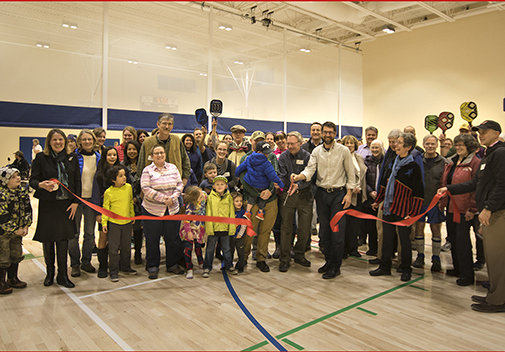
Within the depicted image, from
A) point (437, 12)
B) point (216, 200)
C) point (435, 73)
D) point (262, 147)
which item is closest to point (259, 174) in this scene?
point (262, 147)

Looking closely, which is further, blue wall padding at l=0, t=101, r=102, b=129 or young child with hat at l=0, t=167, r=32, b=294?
blue wall padding at l=0, t=101, r=102, b=129

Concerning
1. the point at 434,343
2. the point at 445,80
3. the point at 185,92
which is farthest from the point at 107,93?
the point at 445,80

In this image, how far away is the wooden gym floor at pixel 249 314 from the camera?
2.88m

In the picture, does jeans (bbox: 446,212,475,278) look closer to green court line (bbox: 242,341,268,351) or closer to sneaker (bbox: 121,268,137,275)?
green court line (bbox: 242,341,268,351)

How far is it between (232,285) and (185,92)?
21.5 feet

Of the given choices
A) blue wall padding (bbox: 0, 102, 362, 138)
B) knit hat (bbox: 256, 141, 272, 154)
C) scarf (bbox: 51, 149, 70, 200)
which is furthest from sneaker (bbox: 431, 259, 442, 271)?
blue wall padding (bbox: 0, 102, 362, 138)

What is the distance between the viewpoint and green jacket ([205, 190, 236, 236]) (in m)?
4.39

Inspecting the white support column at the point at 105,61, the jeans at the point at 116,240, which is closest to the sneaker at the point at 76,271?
the jeans at the point at 116,240

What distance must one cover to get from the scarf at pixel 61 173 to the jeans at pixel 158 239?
88 cm

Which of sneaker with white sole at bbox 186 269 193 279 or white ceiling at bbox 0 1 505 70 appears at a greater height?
white ceiling at bbox 0 1 505 70

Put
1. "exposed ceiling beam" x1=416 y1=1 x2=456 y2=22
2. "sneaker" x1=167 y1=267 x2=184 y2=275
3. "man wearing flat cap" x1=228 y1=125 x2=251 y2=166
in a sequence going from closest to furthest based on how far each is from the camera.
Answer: "sneaker" x1=167 y1=267 x2=184 y2=275 < "man wearing flat cap" x1=228 y1=125 x2=251 y2=166 < "exposed ceiling beam" x1=416 y1=1 x2=456 y2=22

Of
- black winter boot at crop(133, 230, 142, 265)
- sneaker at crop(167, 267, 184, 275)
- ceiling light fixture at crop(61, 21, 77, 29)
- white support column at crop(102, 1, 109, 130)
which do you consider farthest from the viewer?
white support column at crop(102, 1, 109, 130)

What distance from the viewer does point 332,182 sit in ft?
14.5

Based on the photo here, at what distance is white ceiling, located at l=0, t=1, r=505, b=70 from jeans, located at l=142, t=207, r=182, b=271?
5.56 metres
